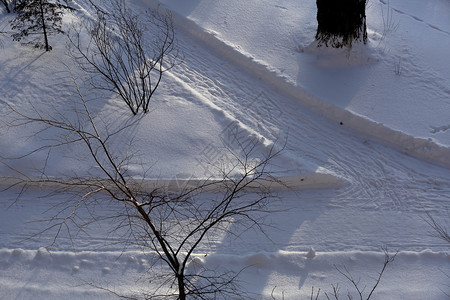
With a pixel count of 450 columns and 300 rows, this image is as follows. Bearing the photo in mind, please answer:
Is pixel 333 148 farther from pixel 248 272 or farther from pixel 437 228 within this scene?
pixel 248 272

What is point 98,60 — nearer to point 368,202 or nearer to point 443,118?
point 368,202

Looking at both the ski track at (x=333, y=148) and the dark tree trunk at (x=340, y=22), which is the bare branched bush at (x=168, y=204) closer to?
the ski track at (x=333, y=148)

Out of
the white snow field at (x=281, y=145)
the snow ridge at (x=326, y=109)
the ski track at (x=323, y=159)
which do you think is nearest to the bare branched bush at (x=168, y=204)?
the white snow field at (x=281, y=145)

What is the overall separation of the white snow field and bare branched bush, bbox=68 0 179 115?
0.20 m

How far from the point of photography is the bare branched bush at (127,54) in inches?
310

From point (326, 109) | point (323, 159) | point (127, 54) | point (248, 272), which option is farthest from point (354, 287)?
point (127, 54)

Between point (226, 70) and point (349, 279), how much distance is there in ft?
13.3

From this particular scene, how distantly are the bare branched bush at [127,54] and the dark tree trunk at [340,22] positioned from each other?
236cm

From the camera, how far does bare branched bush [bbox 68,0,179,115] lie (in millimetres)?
7876

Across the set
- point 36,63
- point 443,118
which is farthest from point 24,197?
point 443,118

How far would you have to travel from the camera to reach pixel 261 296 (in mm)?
6074

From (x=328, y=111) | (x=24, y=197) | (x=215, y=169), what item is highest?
(x=328, y=111)

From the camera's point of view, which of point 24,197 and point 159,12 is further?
point 159,12

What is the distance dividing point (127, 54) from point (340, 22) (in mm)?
3343
